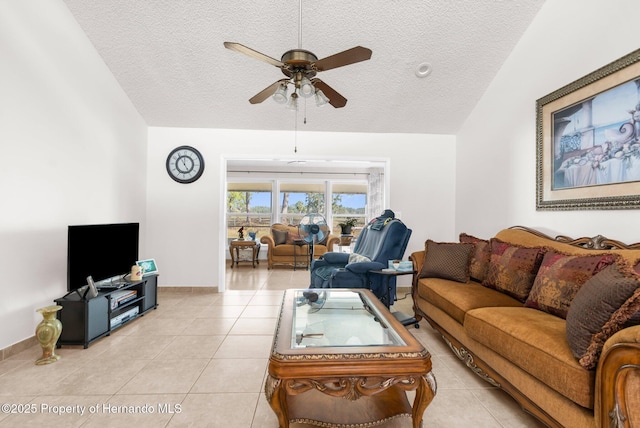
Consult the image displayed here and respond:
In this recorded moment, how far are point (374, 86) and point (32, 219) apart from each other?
3.37m

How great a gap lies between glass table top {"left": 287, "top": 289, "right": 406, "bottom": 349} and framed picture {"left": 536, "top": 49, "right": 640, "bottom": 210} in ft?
5.74

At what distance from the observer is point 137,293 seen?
10.6 ft

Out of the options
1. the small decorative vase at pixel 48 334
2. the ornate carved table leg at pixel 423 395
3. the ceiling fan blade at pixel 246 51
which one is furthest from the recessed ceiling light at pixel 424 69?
the small decorative vase at pixel 48 334

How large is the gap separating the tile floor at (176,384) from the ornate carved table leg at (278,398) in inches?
11.6

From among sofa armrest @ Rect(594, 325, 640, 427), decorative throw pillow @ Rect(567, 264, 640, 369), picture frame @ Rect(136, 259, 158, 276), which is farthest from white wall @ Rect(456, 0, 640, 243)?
picture frame @ Rect(136, 259, 158, 276)

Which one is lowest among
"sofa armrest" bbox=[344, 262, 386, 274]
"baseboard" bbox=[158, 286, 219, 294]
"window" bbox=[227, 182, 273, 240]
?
"baseboard" bbox=[158, 286, 219, 294]

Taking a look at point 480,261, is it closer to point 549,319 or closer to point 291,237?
point 549,319

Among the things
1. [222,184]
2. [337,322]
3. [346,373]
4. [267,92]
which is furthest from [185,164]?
[346,373]

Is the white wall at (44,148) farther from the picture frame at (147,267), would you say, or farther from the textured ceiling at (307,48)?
the picture frame at (147,267)

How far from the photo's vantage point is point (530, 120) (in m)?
2.85

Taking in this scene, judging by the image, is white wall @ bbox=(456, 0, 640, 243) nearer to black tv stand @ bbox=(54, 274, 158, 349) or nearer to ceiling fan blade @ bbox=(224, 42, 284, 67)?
ceiling fan blade @ bbox=(224, 42, 284, 67)

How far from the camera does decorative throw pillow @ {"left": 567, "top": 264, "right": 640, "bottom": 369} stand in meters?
1.23

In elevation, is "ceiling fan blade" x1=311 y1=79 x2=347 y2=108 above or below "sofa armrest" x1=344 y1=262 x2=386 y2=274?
above

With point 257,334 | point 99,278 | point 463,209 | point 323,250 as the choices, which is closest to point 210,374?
point 257,334
